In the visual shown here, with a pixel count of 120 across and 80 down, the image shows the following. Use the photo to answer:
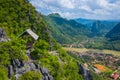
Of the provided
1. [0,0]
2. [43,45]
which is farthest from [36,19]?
[43,45]

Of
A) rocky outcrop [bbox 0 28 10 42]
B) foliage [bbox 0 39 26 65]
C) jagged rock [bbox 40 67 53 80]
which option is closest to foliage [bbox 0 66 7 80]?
foliage [bbox 0 39 26 65]

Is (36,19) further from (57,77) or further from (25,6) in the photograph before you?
(57,77)

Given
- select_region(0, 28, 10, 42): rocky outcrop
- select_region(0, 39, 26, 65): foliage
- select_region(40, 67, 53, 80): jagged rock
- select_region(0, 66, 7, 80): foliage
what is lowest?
select_region(40, 67, 53, 80): jagged rock

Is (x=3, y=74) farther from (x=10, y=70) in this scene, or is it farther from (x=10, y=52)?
(x=10, y=52)

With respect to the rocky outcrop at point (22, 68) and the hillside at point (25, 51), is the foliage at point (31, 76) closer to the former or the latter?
the hillside at point (25, 51)

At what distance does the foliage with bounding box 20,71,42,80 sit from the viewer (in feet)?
106

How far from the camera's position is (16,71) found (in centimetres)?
Answer: 3266

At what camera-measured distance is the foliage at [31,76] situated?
3244cm

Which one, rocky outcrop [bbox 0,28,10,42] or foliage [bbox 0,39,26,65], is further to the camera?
rocky outcrop [bbox 0,28,10,42]

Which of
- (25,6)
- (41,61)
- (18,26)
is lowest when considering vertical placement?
(41,61)

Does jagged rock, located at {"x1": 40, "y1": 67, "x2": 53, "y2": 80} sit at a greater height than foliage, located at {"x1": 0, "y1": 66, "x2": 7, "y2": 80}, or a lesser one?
lesser

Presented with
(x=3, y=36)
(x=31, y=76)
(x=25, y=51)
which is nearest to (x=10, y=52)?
(x=25, y=51)

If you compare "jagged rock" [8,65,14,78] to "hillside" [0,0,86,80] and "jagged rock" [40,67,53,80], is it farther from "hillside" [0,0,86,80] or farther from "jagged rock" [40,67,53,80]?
"jagged rock" [40,67,53,80]

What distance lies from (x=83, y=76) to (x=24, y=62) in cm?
1963
